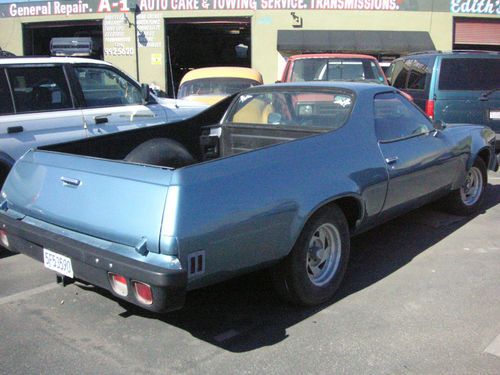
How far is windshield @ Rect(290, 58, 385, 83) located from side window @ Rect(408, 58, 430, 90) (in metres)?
0.82

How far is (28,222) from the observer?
3.60m

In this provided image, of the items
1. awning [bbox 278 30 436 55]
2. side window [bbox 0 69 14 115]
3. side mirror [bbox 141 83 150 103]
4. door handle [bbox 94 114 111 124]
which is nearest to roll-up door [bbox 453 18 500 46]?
awning [bbox 278 30 436 55]

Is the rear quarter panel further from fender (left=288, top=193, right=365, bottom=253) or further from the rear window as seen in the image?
the rear window

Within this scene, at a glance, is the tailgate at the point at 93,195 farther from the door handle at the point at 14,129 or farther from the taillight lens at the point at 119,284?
the door handle at the point at 14,129

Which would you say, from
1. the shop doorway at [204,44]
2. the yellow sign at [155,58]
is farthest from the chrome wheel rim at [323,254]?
the yellow sign at [155,58]

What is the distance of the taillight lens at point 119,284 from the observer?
9.84 feet

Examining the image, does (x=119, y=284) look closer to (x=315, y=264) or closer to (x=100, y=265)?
(x=100, y=265)

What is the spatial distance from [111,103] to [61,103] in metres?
0.68

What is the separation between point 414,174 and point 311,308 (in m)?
1.63

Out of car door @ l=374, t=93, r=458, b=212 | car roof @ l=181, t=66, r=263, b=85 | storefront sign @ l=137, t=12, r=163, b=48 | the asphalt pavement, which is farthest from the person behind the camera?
storefront sign @ l=137, t=12, r=163, b=48

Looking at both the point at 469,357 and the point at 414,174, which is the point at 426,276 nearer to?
the point at 414,174

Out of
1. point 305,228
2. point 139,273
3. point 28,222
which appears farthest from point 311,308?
point 28,222

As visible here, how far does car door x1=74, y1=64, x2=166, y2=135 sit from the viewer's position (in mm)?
6133

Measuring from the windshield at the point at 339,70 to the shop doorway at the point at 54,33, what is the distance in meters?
14.5
